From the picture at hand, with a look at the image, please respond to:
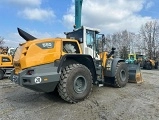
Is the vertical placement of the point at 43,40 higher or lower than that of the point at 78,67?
higher

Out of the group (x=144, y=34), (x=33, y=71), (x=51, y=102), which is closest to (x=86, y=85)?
(x=51, y=102)

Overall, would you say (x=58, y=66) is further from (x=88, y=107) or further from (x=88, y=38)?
(x=88, y=38)

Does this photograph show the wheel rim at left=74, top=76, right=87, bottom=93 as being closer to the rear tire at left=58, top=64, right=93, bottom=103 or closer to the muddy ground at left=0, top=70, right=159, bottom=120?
the rear tire at left=58, top=64, right=93, bottom=103

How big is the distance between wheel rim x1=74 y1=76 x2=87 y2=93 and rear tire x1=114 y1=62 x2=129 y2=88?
2.49m

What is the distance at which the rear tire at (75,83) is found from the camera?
6461 mm

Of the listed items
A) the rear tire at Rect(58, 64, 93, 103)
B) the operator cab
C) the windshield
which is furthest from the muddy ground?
the windshield

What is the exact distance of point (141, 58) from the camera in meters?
29.5

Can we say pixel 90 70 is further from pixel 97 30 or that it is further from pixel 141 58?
pixel 141 58

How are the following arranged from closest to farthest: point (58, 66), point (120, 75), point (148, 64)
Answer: point (58, 66) → point (120, 75) → point (148, 64)

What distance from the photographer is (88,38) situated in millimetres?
8273

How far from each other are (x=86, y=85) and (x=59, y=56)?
4.55 feet

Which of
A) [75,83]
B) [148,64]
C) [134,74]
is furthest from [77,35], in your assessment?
[148,64]

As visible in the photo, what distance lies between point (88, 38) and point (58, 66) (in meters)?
2.33

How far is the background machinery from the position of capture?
6.15 metres
